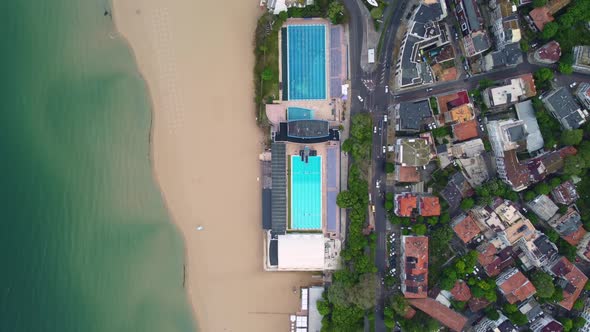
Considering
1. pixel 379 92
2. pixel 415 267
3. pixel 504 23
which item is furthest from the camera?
pixel 379 92

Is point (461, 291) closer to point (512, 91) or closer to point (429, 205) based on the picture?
point (429, 205)

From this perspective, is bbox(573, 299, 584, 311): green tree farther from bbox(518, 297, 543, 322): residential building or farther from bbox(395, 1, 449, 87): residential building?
bbox(395, 1, 449, 87): residential building

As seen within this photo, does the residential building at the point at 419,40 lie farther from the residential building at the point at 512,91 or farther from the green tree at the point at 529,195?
the green tree at the point at 529,195

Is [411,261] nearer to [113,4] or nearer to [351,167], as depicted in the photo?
[351,167]

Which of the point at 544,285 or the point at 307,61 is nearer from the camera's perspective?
the point at 544,285

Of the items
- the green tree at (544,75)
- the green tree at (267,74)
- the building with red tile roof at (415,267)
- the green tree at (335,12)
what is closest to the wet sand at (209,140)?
the green tree at (267,74)

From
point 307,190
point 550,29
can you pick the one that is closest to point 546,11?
point 550,29
